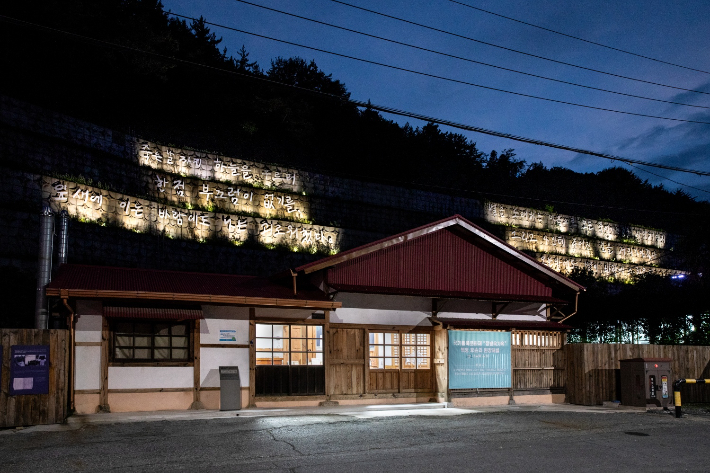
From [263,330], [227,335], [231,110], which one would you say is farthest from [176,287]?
[231,110]

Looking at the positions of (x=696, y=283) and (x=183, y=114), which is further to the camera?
(x=183, y=114)

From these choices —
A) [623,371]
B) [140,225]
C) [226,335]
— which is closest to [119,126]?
[140,225]

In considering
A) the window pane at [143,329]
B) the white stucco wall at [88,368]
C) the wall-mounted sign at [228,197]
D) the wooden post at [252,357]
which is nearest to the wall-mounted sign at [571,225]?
the wall-mounted sign at [228,197]

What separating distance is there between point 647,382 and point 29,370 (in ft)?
53.3

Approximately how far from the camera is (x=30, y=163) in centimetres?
2256

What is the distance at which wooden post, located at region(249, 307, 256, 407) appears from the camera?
54.0 feet

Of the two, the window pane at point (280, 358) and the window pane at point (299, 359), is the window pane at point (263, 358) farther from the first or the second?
the window pane at point (299, 359)

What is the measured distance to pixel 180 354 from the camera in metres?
16.0

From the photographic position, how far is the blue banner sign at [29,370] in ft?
43.2

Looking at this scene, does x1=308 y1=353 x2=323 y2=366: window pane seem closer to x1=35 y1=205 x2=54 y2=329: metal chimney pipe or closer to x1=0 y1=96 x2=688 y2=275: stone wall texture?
x1=35 y1=205 x2=54 y2=329: metal chimney pipe

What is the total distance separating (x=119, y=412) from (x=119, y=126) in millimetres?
20328

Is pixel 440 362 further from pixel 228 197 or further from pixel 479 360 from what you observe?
pixel 228 197

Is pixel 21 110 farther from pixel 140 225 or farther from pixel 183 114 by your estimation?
pixel 183 114

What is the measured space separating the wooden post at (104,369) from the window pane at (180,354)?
1636mm
